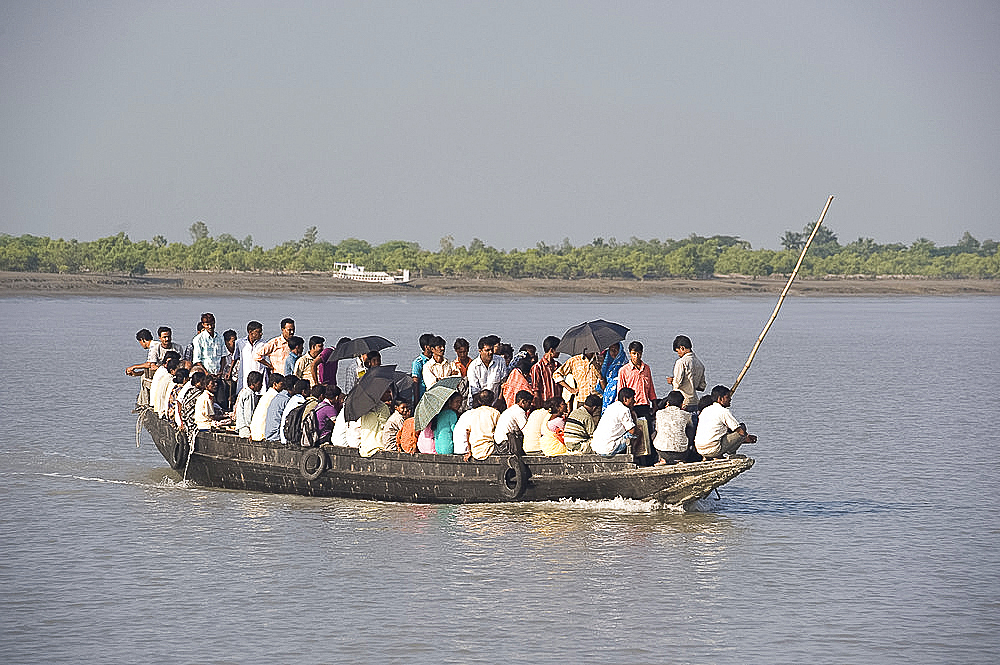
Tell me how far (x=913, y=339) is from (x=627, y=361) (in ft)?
148

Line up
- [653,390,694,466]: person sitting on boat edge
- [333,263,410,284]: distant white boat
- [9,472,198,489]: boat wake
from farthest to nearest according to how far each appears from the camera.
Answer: [333,263,410,284]: distant white boat
[9,472,198,489]: boat wake
[653,390,694,466]: person sitting on boat edge

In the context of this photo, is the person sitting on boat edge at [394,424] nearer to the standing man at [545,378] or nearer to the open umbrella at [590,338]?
the standing man at [545,378]

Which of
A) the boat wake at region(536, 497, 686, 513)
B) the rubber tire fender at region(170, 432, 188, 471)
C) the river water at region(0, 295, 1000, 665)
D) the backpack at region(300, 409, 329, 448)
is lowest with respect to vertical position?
the river water at region(0, 295, 1000, 665)

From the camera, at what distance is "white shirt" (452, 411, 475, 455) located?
16047 mm

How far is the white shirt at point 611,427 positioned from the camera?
15304 millimetres

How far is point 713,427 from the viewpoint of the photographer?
604 inches

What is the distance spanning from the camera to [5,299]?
289 ft

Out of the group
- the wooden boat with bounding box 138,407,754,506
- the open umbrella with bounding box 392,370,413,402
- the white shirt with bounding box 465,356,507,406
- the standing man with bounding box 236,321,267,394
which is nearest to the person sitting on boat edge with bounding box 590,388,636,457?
the wooden boat with bounding box 138,407,754,506

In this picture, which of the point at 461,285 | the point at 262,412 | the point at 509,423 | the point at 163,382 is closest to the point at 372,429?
the point at 262,412

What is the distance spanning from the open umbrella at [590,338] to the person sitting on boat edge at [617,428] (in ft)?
4.21

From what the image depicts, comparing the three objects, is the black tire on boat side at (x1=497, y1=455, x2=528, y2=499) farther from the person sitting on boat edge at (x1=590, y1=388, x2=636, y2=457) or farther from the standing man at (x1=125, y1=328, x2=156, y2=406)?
the standing man at (x1=125, y1=328, x2=156, y2=406)

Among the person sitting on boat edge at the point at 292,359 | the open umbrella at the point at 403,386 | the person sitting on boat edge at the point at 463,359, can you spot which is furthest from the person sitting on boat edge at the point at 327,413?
the person sitting on boat edge at the point at 463,359

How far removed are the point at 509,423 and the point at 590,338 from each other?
166cm

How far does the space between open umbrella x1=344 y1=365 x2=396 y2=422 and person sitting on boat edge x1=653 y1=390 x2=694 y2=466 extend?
3336mm
